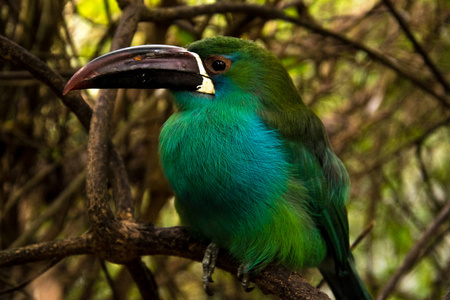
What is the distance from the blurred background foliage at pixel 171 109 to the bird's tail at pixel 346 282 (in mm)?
350

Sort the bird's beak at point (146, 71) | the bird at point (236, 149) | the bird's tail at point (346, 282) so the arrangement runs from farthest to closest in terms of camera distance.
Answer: the bird's tail at point (346, 282)
the bird at point (236, 149)
the bird's beak at point (146, 71)

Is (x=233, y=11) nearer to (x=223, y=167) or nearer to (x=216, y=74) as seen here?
(x=216, y=74)

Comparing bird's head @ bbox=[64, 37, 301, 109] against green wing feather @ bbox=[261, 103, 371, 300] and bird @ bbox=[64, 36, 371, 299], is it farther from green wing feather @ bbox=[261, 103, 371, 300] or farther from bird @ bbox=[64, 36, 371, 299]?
green wing feather @ bbox=[261, 103, 371, 300]

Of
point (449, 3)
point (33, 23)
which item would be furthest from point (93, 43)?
point (449, 3)

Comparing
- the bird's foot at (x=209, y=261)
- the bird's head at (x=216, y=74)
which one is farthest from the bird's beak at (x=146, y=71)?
the bird's foot at (x=209, y=261)

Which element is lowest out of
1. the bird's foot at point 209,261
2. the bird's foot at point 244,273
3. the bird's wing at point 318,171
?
the bird's foot at point 244,273

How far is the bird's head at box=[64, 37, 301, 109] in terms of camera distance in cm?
243

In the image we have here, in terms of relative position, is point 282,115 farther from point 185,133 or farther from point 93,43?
point 93,43

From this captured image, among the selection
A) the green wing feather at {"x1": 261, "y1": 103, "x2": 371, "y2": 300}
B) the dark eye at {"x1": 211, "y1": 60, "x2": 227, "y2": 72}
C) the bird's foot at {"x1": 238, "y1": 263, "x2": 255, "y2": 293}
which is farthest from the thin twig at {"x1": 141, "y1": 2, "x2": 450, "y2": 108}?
the bird's foot at {"x1": 238, "y1": 263, "x2": 255, "y2": 293}

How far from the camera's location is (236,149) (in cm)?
241

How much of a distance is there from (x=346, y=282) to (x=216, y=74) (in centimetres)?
135

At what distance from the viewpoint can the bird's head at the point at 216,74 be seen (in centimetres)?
243

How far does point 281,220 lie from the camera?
2465 mm

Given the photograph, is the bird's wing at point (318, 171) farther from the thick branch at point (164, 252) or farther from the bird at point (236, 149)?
the thick branch at point (164, 252)
